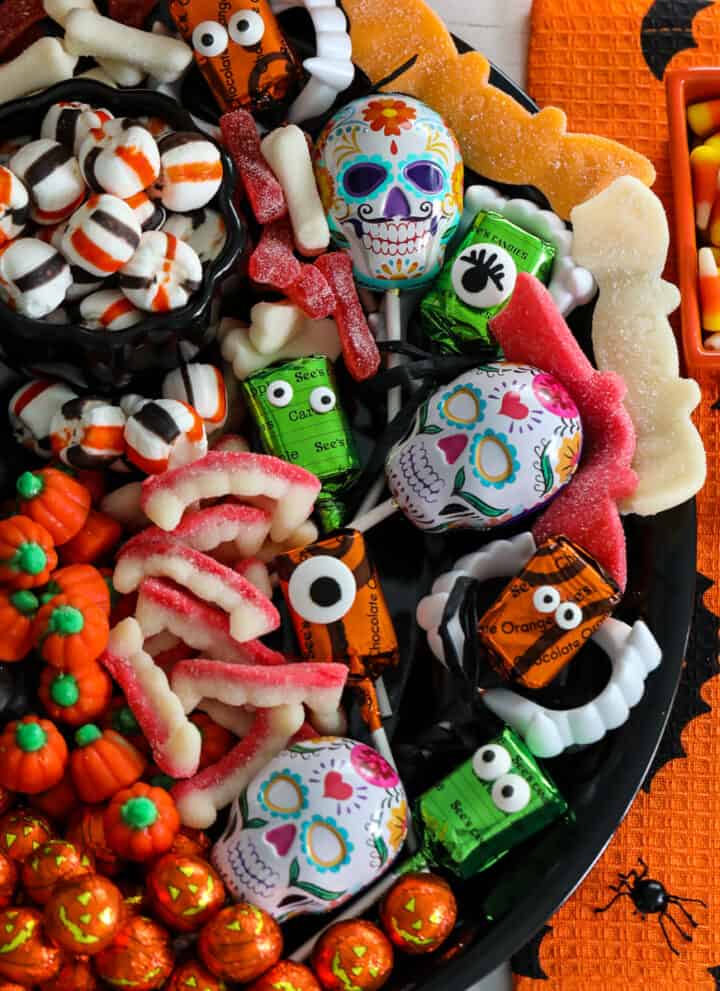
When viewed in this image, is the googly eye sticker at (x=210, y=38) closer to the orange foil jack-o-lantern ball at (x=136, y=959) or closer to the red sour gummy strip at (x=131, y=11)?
the red sour gummy strip at (x=131, y=11)

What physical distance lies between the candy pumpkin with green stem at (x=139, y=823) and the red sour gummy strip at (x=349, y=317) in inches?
14.9

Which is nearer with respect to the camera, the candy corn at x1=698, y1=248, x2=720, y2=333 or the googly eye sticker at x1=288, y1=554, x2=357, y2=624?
the googly eye sticker at x1=288, y1=554, x2=357, y2=624

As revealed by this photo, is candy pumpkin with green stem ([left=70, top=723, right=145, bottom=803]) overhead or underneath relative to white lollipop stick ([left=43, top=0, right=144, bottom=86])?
underneath

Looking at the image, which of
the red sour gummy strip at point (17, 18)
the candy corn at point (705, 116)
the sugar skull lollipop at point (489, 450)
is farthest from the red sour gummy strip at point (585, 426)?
the red sour gummy strip at point (17, 18)

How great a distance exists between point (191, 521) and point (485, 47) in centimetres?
64

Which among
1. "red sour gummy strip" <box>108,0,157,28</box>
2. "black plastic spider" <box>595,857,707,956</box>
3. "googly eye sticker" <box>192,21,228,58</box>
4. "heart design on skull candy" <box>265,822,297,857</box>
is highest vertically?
"red sour gummy strip" <box>108,0,157,28</box>

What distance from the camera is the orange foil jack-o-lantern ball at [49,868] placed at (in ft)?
3.01

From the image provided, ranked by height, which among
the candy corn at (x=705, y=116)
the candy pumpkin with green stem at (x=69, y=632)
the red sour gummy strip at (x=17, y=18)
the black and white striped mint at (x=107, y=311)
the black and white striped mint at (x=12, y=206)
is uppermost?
the red sour gummy strip at (x=17, y=18)

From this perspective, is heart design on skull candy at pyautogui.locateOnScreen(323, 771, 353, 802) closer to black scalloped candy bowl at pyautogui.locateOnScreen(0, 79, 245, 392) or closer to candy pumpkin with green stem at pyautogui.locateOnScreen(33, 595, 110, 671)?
candy pumpkin with green stem at pyautogui.locateOnScreen(33, 595, 110, 671)

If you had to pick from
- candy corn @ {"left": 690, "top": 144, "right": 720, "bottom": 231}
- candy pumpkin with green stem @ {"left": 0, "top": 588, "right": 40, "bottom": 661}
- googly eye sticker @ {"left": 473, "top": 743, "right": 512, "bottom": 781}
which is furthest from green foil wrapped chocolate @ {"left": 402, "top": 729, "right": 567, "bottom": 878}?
candy corn @ {"left": 690, "top": 144, "right": 720, "bottom": 231}

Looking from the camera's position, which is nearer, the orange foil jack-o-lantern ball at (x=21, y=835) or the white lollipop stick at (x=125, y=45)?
the orange foil jack-o-lantern ball at (x=21, y=835)

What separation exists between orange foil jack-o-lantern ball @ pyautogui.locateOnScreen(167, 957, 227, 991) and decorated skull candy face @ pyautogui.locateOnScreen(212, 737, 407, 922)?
6 cm

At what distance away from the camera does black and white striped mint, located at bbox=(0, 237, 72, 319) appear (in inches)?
38.2

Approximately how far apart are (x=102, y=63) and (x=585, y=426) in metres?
0.50
